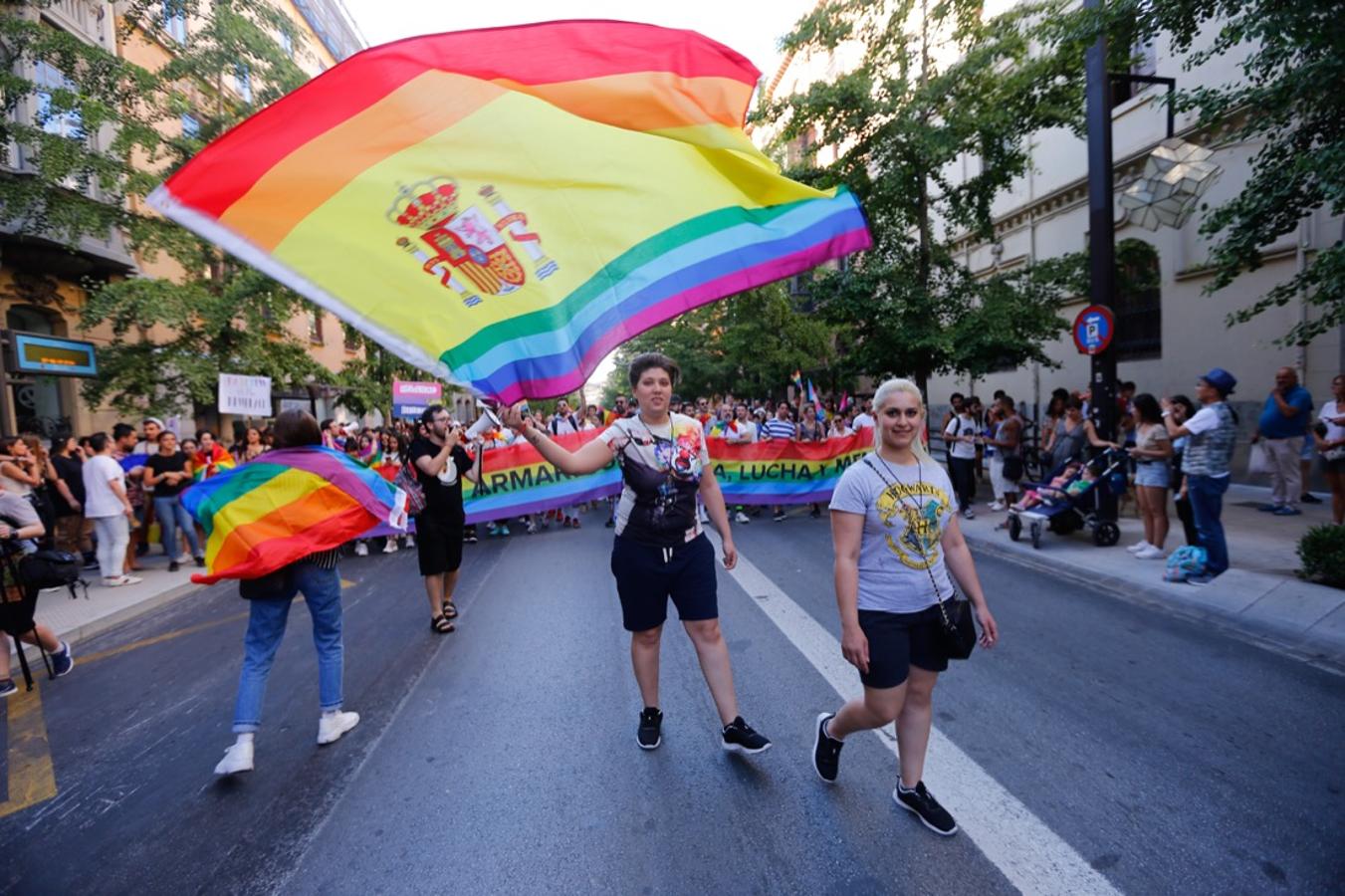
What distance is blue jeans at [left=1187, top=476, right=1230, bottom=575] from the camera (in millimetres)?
Answer: 5988

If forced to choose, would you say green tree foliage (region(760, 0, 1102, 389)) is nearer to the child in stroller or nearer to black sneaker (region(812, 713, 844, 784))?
the child in stroller

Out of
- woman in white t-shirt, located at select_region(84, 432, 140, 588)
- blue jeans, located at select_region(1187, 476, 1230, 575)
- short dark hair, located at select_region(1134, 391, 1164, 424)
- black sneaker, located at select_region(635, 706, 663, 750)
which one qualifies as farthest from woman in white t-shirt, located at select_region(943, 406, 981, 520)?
woman in white t-shirt, located at select_region(84, 432, 140, 588)

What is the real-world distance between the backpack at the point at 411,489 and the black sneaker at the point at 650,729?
7.23ft

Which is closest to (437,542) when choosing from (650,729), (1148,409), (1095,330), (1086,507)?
(650,729)

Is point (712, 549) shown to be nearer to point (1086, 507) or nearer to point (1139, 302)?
point (1086, 507)

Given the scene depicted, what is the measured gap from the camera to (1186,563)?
6.15 m

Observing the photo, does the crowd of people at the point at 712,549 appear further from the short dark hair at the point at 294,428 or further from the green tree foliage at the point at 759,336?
the green tree foliage at the point at 759,336

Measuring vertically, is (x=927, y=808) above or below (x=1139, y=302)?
below

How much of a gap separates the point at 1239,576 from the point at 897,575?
5.06 meters

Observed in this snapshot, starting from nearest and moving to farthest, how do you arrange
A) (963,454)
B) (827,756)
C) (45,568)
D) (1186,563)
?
(827,756) → (45,568) → (1186,563) → (963,454)

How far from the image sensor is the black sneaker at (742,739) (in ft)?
11.0

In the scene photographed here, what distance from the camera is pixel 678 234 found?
9.55 feet

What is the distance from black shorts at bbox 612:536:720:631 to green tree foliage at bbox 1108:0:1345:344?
5201 mm

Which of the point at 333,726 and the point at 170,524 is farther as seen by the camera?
the point at 170,524
